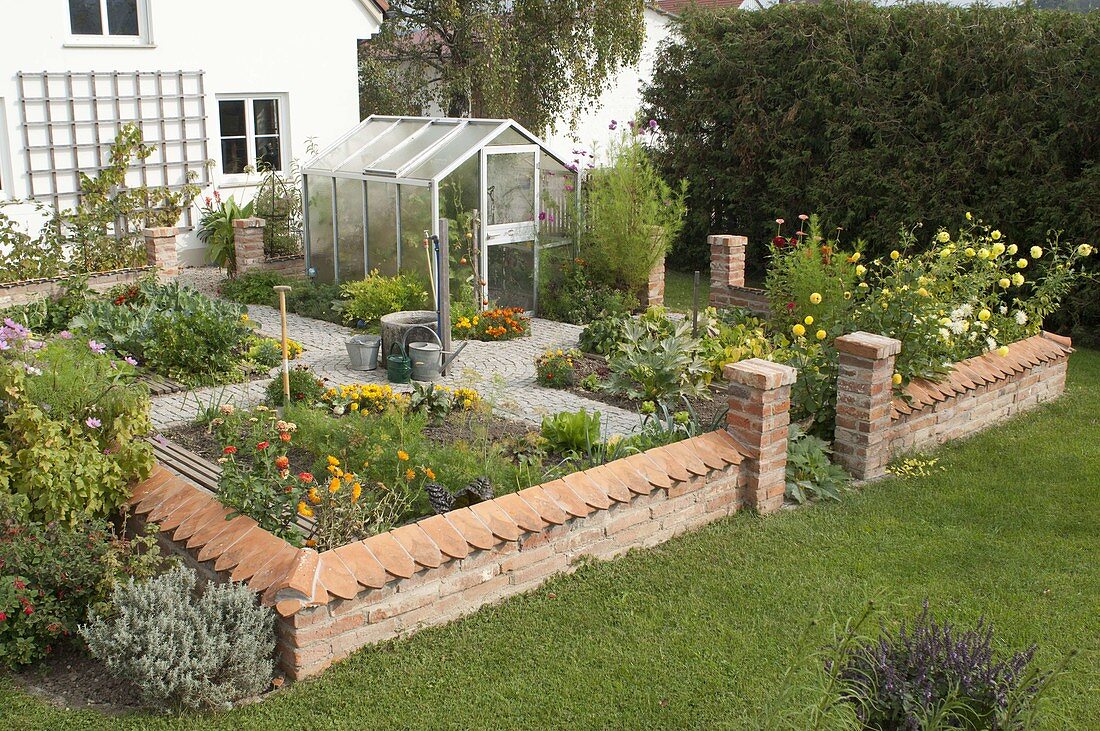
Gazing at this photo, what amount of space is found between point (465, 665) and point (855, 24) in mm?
10804

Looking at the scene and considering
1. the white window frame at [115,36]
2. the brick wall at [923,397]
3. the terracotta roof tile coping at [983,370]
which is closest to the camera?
the brick wall at [923,397]

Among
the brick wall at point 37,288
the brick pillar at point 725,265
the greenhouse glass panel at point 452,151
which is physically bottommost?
the brick wall at point 37,288

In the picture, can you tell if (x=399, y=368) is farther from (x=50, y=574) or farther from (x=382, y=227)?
(x=50, y=574)

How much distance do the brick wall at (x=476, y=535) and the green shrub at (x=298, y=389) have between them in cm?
190

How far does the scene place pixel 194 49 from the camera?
14625 millimetres

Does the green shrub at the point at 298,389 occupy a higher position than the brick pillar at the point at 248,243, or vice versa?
the brick pillar at the point at 248,243

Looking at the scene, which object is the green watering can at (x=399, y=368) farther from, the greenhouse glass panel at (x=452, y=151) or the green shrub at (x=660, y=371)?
the greenhouse glass panel at (x=452, y=151)

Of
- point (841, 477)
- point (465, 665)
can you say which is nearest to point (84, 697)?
point (465, 665)

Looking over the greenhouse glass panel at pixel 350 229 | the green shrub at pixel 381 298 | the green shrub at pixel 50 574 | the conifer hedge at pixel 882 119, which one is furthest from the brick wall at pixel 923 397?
the greenhouse glass panel at pixel 350 229

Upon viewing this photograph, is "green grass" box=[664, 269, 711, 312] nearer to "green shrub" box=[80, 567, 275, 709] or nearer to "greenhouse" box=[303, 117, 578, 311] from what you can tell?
"greenhouse" box=[303, 117, 578, 311]

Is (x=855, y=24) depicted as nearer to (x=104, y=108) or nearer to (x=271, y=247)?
(x=271, y=247)

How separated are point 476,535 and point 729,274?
273 inches

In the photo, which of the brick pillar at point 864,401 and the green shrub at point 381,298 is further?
the green shrub at point 381,298

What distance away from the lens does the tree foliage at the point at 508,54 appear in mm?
17875
